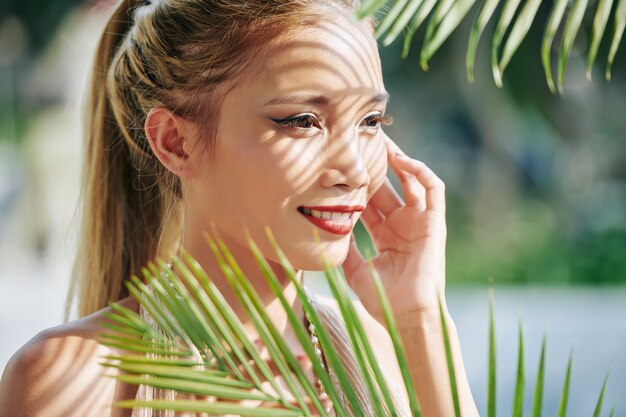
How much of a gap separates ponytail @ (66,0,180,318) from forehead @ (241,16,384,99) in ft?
1.08

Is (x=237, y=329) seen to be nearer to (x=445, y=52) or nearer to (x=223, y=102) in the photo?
(x=223, y=102)

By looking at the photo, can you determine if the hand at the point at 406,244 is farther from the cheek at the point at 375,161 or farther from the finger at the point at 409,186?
the cheek at the point at 375,161

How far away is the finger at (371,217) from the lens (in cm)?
147

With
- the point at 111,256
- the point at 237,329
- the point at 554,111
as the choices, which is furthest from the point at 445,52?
the point at 237,329

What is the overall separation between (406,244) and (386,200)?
0.38 ft

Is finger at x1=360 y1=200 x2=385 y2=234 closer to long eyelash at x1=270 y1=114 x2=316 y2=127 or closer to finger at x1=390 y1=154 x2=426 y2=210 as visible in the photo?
finger at x1=390 y1=154 x2=426 y2=210

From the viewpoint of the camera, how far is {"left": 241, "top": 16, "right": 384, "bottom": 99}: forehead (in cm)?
118

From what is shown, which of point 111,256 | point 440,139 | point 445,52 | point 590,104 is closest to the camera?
point 111,256

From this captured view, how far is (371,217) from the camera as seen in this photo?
1.48 meters

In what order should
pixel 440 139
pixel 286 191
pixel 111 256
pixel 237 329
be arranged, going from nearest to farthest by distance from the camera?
pixel 237 329
pixel 286 191
pixel 111 256
pixel 440 139

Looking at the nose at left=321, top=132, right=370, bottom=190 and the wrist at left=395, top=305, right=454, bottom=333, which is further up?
the nose at left=321, top=132, right=370, bottom=190

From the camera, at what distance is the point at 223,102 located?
125 centimetres

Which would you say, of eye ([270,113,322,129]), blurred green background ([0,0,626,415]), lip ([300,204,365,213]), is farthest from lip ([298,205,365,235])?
blurred green background ([0,0,626,415])

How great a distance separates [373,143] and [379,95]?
0.21 ft
